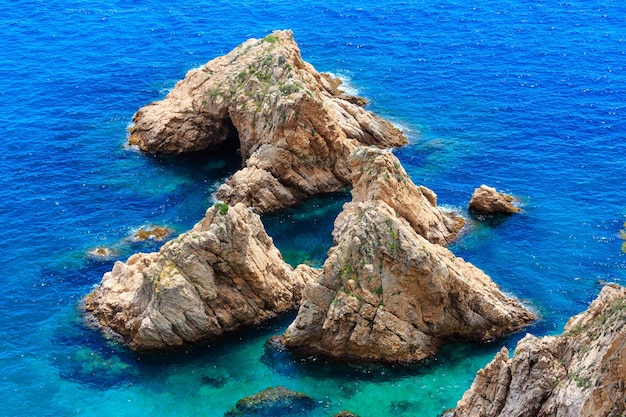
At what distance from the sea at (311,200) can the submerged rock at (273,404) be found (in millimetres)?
722

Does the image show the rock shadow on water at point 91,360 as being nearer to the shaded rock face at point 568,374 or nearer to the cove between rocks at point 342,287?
the cove between rocks at point 342,287

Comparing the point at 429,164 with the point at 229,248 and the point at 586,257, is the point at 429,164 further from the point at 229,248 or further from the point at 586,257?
the point at 229,248

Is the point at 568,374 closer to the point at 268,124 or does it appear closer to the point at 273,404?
the point at 273,404

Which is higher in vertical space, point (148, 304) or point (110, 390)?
point (148, 304)

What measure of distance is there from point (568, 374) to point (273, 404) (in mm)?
24278

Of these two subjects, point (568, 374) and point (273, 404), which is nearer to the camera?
point (568, 374)

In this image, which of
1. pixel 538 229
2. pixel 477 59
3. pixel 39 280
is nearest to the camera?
pixel 39 280

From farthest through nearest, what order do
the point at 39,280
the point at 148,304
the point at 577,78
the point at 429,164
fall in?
the point at 577,78
the point at 429,164
the point at 39,280
the point at 148,304

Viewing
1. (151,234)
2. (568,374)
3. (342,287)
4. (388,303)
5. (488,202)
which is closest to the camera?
(568,374)

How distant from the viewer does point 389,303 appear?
70.5 meters

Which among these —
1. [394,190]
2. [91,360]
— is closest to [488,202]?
[394,190]

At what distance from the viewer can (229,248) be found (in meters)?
73.4

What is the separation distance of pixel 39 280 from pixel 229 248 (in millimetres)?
20646

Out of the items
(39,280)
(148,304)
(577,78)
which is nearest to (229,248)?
(148,304)
